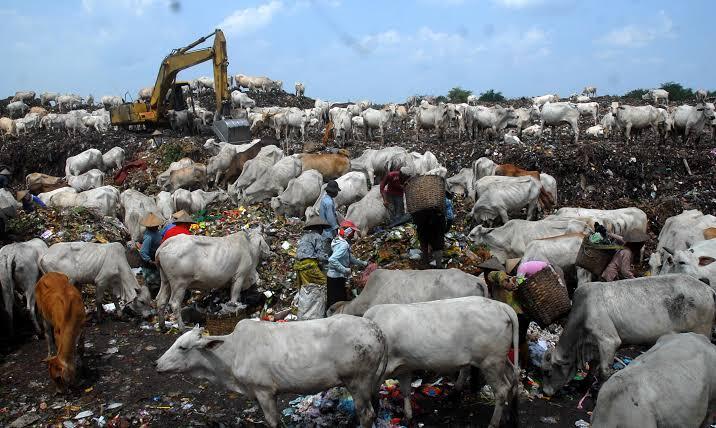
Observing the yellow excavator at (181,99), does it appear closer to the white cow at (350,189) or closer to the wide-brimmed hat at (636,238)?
the white cow at (350,189)

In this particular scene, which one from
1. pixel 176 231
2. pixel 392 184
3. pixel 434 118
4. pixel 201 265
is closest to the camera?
pixel 201 265

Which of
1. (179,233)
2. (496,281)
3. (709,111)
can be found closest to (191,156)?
(179,233)

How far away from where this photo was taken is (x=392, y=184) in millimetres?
11102

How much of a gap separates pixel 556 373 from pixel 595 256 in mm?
1768

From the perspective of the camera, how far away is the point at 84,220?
1337 cm

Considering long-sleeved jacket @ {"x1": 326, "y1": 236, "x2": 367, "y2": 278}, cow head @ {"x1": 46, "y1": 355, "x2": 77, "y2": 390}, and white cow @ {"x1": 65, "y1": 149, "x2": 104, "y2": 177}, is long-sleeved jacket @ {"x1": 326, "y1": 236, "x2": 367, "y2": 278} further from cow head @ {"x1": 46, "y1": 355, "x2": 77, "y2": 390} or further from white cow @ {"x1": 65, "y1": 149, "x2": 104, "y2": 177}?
white cow @ {"x1": 65, "y1": 149, "x2": 104, "y2": 177}

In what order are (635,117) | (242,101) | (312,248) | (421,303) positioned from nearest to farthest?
(421,303)
(312,248)
(635,117)
(242,101)

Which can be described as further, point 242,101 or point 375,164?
point 242,101

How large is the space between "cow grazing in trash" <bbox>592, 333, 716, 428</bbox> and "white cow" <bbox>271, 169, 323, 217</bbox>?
933cm

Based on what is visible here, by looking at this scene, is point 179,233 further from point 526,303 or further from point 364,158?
point 364,158

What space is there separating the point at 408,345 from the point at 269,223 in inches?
299

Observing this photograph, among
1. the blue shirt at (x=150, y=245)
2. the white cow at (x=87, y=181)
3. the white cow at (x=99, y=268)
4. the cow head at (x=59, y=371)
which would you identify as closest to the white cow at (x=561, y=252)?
the blue shirt at (x=150, y=245)

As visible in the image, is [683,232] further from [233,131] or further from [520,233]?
[233,131]

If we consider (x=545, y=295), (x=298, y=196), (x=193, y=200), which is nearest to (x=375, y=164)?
(x=298, y=196)
